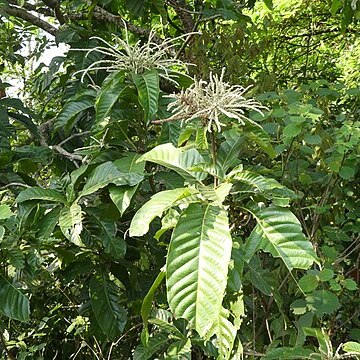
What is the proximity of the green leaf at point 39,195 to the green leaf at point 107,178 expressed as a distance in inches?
3.1

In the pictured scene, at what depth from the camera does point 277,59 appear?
14.5 feet

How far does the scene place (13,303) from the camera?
1472 millimetres

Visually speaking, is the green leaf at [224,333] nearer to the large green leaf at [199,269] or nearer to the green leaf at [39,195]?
the large green leaf at [199,269]

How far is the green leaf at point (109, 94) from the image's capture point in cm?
142

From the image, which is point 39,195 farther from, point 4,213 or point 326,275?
point 326,275

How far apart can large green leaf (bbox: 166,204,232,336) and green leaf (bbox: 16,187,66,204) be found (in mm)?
471

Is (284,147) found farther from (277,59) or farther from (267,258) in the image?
(277,59)

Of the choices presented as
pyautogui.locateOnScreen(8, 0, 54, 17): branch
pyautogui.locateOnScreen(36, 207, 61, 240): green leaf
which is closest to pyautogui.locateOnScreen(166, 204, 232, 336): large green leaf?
pyautogui.locateOnScreen(36, 207, 61, 240): green leaf

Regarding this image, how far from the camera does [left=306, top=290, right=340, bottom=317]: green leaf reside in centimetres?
157

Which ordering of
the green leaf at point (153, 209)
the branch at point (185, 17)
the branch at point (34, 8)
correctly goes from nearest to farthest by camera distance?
the green leaf at point (153, 209) < the branch at point (34, 8) < the branch at point (185, 17)

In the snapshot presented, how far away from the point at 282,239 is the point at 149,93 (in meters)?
0.50

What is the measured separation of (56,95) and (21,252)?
1.26 meters

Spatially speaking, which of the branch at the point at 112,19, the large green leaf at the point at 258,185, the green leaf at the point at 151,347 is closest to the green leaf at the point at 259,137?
the large green leaf at the point at 258,185

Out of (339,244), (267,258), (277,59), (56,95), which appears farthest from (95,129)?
(277,59)
